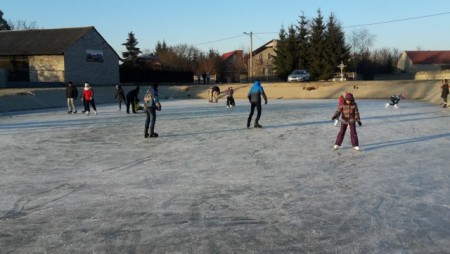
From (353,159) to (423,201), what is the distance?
10.2 feet

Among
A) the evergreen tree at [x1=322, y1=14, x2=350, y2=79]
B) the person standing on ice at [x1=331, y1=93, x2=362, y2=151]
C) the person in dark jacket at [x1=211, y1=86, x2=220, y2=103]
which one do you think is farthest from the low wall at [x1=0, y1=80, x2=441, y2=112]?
the person standing on ice at [x1=331, y1=93, x2=362, y2=151]

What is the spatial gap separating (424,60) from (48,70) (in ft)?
217

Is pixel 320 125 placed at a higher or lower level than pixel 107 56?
lower

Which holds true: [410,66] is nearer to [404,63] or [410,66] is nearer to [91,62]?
[404,63]

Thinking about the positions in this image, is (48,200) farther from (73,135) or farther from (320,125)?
(320,125)

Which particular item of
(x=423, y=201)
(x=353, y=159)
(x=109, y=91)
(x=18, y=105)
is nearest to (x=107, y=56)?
(x=109, y=91)

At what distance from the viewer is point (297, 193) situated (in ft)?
20.6

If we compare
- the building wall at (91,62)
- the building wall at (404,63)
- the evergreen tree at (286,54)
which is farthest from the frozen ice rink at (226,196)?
the building wall at (404,63)

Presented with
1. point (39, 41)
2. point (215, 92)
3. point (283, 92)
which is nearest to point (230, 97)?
point (215, 92)

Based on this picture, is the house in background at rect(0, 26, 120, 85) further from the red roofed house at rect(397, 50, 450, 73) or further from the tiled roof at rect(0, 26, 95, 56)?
the red roofed house at rect(397, 50, 450, 73)

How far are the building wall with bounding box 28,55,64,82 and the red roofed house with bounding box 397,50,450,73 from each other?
202 ft

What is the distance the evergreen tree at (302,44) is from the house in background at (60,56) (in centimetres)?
2447

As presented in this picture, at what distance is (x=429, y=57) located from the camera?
81438mm

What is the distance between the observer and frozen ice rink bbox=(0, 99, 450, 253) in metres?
4.45
